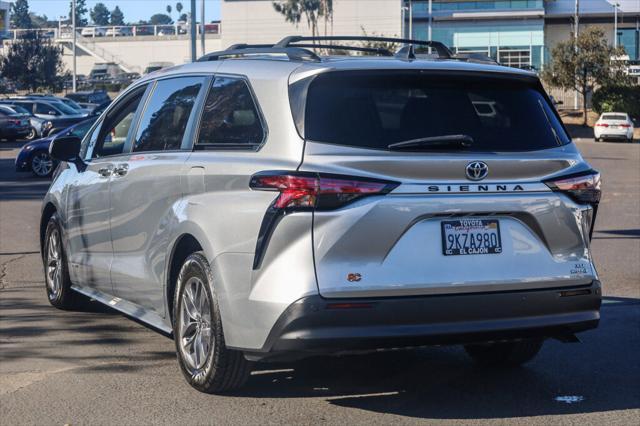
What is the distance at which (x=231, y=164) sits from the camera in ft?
19.6

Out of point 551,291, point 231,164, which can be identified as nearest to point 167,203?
point 231,164

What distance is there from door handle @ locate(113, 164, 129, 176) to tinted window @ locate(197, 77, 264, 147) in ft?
3.45

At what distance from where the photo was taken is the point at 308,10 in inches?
4190

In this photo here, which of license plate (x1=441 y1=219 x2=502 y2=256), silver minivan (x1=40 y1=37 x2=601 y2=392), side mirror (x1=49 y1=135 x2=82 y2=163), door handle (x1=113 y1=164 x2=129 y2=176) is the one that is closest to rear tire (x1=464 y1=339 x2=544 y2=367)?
silver minivan (x1=40 y1=37 x2=601 y2=392)

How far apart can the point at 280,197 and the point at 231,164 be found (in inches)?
23.8

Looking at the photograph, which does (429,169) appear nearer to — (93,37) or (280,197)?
(280,197)

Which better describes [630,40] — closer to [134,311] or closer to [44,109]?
[44,109]

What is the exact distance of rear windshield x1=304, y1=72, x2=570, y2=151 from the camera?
5652 millimetres

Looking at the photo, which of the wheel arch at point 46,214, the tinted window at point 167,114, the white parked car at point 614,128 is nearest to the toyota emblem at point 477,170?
the tinted window at point 167,114

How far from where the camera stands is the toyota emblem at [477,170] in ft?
18.6

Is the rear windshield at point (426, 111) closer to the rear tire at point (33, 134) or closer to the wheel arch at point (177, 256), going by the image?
the wheel arch at point (177, 256)

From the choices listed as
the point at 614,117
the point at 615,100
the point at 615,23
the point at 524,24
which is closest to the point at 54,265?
the point at 614,117

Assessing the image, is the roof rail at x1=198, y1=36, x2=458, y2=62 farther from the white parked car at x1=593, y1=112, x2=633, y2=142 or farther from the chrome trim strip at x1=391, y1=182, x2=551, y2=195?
the white parked car at x1=593, y1=112, x2=633, y2=142

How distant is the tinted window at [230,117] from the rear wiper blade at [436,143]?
0.78 meters
